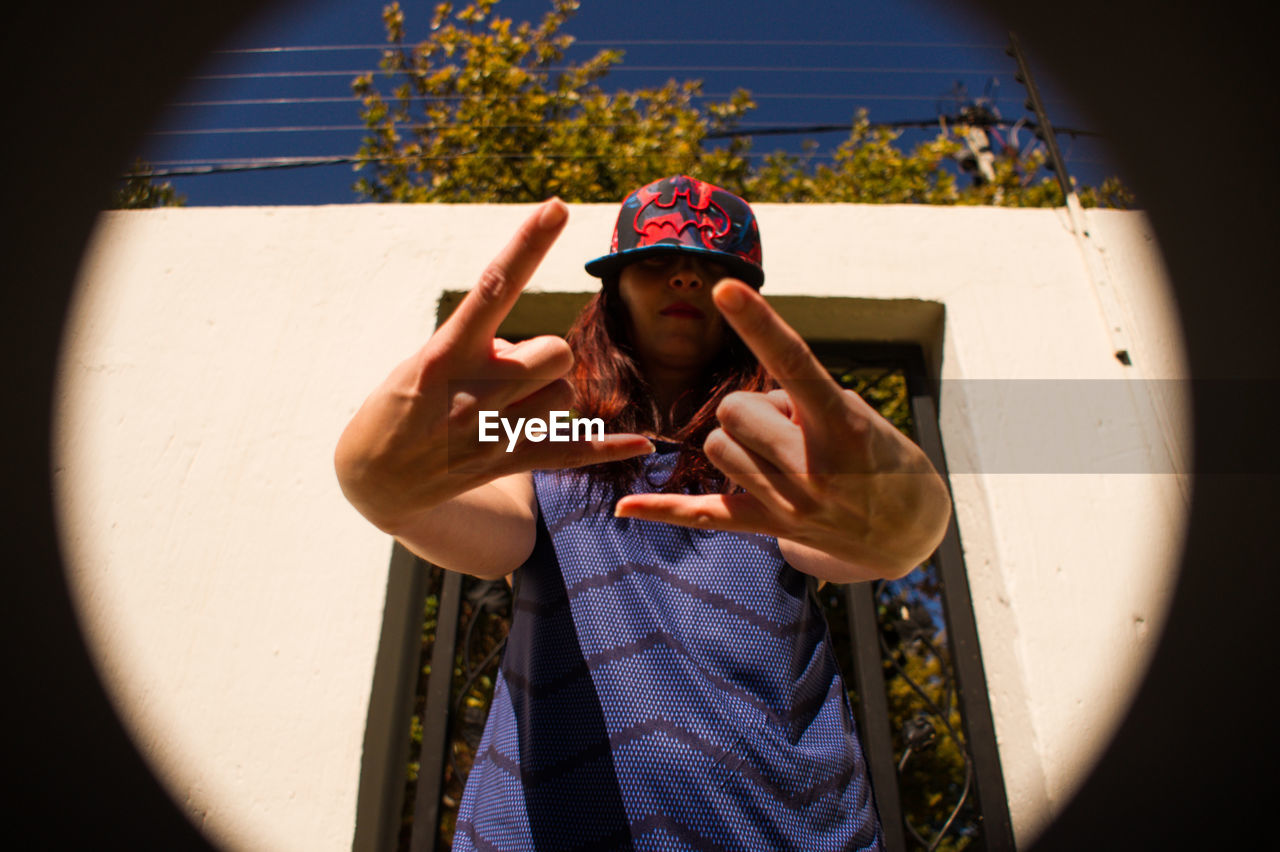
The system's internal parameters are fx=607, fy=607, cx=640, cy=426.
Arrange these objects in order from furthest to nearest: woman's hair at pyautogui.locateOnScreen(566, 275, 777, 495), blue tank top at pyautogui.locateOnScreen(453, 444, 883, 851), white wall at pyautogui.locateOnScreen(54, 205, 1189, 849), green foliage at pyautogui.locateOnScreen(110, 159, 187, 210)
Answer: green foliage at pyautogui.locateOnScreen(110, 159, 187, 210) → white wall at pyautogui.locateOnScreen(54, 205, 1189, 849) → woman's hair at pyautogui.locateOnScreen(566, 275, 777, 495) → blue tank top at pyautogui.locateOnScreen(453, 444, 883, 851)

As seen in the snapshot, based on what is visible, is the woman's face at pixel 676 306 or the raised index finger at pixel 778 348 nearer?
the raised index finger at pixel 778 348

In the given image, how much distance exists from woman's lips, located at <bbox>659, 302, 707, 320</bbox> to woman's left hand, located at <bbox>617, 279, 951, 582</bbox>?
0.64 metres

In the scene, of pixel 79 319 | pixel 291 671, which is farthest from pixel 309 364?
pixel 291 671

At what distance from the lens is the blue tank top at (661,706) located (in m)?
0.98

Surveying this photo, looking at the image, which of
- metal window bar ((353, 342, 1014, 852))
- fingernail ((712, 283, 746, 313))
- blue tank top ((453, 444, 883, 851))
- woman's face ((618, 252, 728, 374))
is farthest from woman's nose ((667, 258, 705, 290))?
metal window bar ((353, 342, 1014, 852))

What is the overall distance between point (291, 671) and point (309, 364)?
96 cm

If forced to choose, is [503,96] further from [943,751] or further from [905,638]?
[943,751]

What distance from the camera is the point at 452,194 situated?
10.3 feet

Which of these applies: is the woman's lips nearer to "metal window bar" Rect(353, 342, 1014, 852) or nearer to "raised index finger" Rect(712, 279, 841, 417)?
"raised index finger" Rect(712, 279, 841, 417)

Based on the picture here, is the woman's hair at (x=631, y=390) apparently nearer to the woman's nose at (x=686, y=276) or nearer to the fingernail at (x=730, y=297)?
the woman's nose at (x=686, y=276)

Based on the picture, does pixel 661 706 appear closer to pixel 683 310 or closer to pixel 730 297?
pixel 730 297

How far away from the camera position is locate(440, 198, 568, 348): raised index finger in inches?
27.6

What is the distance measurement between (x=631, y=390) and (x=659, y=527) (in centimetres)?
36

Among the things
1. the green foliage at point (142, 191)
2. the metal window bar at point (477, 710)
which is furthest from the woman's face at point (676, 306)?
the green foliage at point (142, 191)
